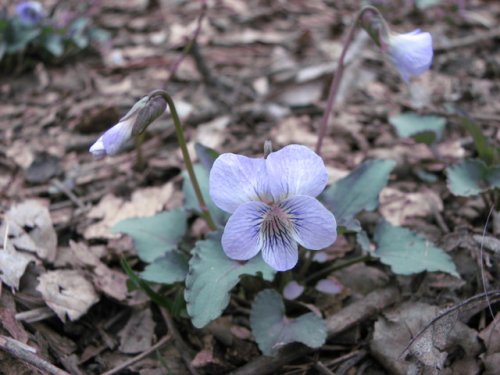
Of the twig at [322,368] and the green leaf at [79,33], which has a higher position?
the green leaf at [79,33]

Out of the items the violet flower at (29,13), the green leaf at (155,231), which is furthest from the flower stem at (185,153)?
the violet flower at (29,13)

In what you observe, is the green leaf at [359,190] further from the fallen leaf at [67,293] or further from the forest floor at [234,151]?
the fallen leaf at [67,293]

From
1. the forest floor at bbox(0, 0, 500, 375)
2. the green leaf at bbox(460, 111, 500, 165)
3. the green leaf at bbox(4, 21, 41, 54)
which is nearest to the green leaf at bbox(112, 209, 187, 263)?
the forest floor at bbox(0, 0, 500, 375)

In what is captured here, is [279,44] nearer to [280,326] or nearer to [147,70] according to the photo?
[147,70]

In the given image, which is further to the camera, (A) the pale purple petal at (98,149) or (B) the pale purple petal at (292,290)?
(B) the pale purple petal at (292,290)

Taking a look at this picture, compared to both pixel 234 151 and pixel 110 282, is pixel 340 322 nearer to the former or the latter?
pixel 110 282

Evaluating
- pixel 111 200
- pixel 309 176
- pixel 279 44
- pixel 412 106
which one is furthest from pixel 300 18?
pixel 309 176

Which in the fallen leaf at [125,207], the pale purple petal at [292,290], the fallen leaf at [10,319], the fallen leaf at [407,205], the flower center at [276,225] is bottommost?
the fallen leaf at [407,205]
